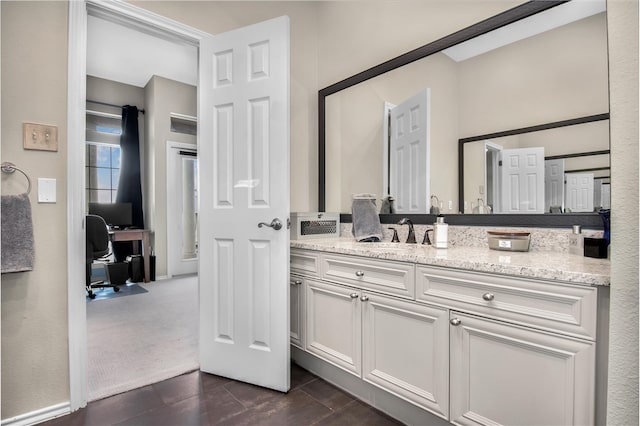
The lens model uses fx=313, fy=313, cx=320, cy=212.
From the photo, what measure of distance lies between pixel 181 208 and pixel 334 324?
4.14 m

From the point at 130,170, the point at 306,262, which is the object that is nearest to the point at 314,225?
the point at 306,262

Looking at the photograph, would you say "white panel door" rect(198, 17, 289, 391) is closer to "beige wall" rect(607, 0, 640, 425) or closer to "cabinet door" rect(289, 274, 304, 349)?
"cabinet door" rect(289, 274, 304, 349)

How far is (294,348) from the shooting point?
2.25 metres

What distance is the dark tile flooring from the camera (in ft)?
5.28

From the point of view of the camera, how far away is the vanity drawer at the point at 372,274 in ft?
5.00

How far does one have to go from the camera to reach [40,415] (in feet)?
5.28

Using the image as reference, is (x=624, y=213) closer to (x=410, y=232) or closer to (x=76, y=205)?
(x=410, y=232)

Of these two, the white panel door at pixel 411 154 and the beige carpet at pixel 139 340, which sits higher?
the white panel door at pixel 411 154

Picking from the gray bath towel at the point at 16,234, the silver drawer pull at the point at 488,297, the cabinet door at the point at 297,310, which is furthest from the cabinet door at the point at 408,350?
the gray bath towel at the point at 16,234

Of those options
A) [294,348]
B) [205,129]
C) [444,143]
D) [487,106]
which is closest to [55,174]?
[205,129]

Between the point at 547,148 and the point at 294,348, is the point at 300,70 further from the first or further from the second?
the point at 294,348

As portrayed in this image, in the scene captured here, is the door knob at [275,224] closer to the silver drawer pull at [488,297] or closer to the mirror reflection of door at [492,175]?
the silver drawer pull at [488,297]

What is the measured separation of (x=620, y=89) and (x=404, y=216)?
166cm

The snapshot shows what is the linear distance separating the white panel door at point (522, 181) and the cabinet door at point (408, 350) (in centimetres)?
78
